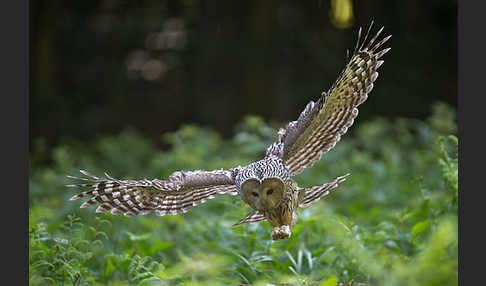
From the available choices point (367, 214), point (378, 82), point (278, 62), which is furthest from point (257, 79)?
point (367, 214)

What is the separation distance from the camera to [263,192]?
9.96 ft

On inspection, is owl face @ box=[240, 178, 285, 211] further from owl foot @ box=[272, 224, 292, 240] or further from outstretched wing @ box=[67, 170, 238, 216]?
outstretched wing @ box=[67, 170, 238, 216]

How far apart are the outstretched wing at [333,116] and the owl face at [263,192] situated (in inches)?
19.5

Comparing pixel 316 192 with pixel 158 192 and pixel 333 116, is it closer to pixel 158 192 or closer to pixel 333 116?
pixel 333 116

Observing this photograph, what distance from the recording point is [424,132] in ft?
24.4

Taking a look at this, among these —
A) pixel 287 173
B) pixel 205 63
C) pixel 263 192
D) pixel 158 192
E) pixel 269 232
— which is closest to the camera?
pixel 263 192

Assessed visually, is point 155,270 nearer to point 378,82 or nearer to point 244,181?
point 244,181

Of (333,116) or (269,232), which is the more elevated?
(333,116)

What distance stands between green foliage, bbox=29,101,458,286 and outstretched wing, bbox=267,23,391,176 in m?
0.56

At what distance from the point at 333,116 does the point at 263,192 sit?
0.86 meters

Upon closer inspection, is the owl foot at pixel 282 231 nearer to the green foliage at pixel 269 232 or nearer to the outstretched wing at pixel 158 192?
the green foliage at pixel 269 232

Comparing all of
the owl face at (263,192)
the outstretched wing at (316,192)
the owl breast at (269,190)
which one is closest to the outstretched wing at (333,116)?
the outstretched wing at (316,192)

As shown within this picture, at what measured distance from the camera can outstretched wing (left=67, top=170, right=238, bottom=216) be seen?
3377 millimetres

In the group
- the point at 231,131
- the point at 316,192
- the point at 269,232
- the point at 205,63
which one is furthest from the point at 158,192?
the point at 205,63
